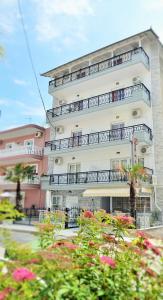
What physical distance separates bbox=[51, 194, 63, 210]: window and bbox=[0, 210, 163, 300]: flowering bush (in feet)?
83.1

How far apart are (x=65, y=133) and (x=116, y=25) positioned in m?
18.9

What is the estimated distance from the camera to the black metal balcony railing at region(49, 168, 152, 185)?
23.4 meters

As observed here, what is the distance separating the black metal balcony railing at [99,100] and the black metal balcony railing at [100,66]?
296cm

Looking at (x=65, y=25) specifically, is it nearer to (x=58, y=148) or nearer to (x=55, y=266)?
(x=55, y=266)

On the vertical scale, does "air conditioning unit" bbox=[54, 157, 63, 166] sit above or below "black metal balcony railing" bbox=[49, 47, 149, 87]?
below

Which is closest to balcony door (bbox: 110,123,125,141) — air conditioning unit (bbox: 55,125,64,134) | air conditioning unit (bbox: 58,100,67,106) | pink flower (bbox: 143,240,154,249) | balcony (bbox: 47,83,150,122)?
balcony (bbox: 47,83,150,122)

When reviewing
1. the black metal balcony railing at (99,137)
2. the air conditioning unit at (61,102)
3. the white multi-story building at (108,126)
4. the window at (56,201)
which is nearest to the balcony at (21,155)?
the white multi-story building at (108,126)

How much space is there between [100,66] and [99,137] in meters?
8.08

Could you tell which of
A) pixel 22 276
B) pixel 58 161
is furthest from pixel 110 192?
pixel 22 276

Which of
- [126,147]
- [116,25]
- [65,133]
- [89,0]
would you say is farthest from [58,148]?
[89,0]

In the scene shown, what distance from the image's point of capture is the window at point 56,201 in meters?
29.1

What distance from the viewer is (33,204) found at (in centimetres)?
3219

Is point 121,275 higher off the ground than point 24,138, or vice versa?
point 24,138

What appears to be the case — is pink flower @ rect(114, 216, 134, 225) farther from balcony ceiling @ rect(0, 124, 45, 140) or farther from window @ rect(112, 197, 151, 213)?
balcony ceiling @ rect(0, 124, 45, 140)
